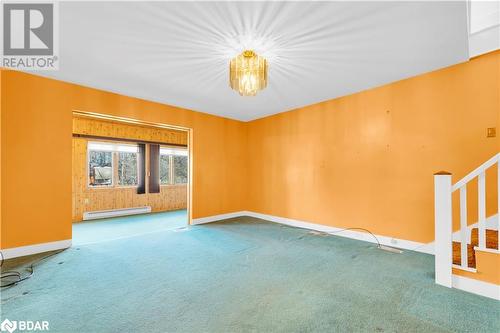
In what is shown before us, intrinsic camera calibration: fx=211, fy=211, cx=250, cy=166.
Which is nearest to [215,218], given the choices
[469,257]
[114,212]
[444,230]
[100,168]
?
[114,212]

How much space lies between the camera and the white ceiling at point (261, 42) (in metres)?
1.92

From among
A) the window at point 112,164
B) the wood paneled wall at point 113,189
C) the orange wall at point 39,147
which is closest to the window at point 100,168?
the window at point 112,164

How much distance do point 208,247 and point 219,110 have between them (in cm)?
307

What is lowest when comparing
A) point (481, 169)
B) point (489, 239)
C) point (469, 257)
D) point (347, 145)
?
point (469, 257)

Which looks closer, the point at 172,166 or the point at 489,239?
the point at 489,239

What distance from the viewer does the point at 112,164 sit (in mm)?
6207

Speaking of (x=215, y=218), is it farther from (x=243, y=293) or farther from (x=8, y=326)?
(x=8, y=326)

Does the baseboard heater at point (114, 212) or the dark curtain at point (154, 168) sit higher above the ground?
the dark curtain at point (154, 168)

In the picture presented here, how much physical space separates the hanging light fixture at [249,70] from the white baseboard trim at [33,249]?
366 cm

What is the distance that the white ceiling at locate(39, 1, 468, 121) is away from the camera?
192cm

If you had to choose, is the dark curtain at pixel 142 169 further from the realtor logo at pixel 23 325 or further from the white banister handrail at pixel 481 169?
the white banister handrail at pixel 481 169

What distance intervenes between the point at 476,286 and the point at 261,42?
3.33 meters

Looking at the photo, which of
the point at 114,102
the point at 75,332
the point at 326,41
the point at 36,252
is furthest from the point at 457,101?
the point at 36,252

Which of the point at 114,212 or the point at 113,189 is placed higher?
the point at 113,189
